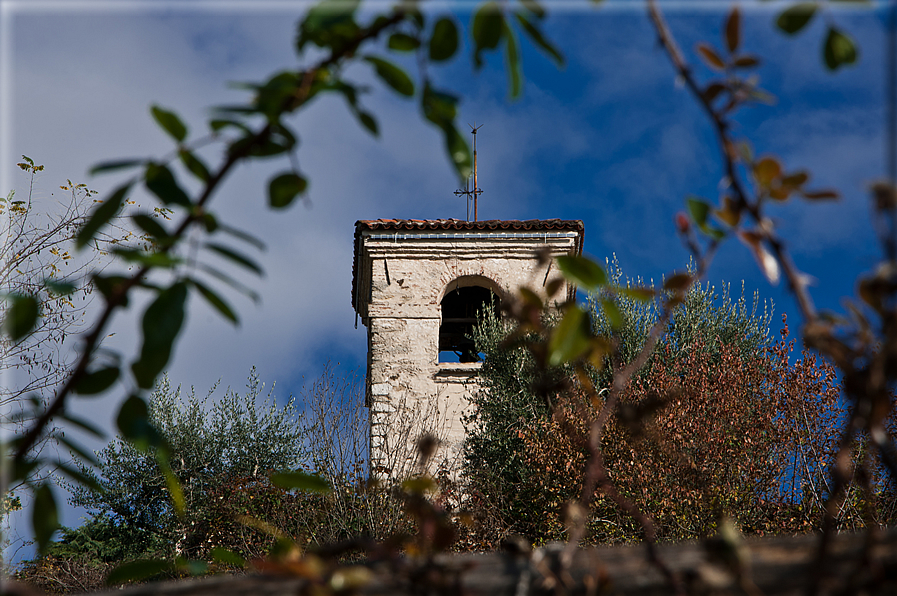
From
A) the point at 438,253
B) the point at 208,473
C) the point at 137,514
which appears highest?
the point at 438,253

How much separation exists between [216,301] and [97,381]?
0.15 m

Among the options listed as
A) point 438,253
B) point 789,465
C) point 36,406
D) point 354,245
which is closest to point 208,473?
point 354,245

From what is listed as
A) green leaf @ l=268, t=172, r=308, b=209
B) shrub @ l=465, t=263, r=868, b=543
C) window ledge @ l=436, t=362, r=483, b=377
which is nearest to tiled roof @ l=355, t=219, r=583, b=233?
window ledge @ l=436, t=362, r=483, b=377

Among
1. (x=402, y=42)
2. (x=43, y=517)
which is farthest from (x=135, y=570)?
(x=402, y=42)

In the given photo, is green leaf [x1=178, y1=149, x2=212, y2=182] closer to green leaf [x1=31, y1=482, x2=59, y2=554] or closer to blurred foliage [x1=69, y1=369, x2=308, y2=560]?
green leaf [x1=31, y1=482, x2=59, y2=554]

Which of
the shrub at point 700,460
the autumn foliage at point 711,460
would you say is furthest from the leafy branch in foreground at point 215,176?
the autumn foliage at point 711,460

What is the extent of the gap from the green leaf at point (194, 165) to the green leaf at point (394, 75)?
0.68 feet

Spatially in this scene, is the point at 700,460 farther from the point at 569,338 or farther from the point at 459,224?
the point at 569,338

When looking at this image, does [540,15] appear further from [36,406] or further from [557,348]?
[36,406]

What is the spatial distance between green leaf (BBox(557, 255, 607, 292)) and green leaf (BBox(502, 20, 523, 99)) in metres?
0.20

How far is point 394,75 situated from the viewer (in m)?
0.74

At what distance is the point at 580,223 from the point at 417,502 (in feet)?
41.5

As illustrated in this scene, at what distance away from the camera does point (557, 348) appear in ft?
2.19

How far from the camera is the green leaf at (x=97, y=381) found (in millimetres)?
671
